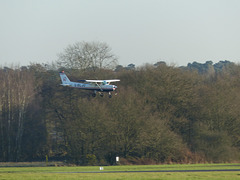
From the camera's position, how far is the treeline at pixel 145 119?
199 ft

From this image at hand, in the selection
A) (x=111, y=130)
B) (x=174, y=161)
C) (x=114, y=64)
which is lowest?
(x=174, y=161)

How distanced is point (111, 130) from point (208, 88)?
14.9 m

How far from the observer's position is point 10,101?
83.0m

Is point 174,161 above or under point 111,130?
under

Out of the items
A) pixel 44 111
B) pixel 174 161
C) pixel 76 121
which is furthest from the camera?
pixel 44 111

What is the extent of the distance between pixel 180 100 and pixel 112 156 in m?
12.2

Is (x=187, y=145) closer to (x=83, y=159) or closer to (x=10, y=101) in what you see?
(x=83, y=159)

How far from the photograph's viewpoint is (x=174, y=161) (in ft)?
199

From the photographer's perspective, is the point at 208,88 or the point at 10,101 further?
the point at 10,101

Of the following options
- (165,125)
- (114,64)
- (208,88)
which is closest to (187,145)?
(165,125)

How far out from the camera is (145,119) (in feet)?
206

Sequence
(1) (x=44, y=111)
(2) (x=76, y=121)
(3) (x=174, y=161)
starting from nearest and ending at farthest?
1. (3) (x=174, y=161)
2. (2) (x=76, y=121)
3. (1) (x=44, y=111)

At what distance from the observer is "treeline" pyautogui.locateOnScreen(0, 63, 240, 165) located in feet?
199

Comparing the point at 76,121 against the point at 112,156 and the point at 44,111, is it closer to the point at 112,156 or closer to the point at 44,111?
the point at 112,156
